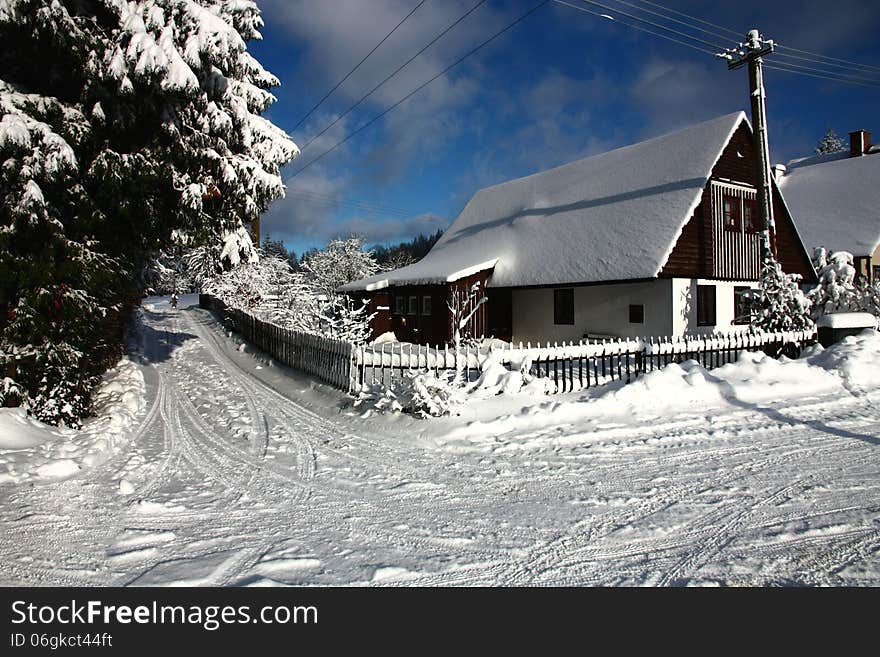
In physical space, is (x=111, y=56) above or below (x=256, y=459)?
above

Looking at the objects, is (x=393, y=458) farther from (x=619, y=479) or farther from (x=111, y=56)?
(x=111, y=56)

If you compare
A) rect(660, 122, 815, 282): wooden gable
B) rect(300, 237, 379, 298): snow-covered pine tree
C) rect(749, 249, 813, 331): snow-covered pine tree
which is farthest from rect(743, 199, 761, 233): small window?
rect(300, 237, 379, 298): snow-covered pine tree

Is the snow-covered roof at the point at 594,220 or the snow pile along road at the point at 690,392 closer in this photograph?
the snow pile along road at the point at 690,392

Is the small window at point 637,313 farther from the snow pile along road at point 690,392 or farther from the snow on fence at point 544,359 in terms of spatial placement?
the snow pile along road at point 690,392

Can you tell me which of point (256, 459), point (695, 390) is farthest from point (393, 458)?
point (695, 390)

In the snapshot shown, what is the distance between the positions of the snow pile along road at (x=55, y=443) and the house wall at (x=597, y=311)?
15077 mm

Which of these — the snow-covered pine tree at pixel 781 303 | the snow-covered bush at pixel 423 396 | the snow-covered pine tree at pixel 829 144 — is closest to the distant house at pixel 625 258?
the snow-covered pine tree at pixel 781 303

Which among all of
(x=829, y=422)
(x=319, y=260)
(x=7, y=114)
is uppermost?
(x=319, y=260)

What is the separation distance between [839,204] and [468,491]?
33.5m

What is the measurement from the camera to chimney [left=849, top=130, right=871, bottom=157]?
36.6 metres

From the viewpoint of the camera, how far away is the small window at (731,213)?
2005 centimetres

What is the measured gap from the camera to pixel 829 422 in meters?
8.63

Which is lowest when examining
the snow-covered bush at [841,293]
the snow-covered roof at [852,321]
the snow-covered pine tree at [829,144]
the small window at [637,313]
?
the snow-covered roof at [852,321]

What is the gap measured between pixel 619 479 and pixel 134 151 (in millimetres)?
9438
